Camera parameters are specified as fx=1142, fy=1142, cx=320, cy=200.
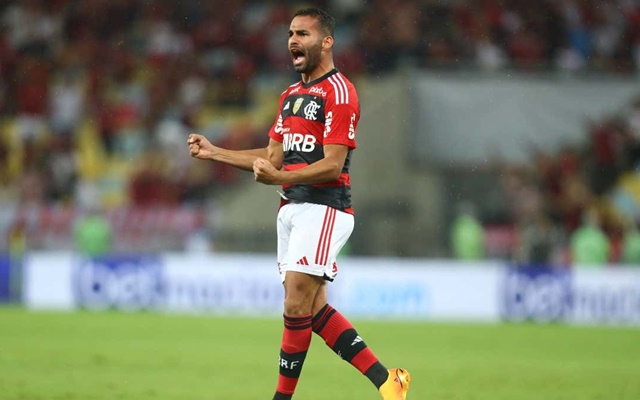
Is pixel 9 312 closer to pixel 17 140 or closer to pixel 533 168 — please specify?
pixel 17 140

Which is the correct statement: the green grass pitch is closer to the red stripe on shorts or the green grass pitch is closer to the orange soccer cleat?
the orange soccer cleat

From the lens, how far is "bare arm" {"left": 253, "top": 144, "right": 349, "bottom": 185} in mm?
6375

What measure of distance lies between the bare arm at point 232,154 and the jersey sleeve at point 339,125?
54cm

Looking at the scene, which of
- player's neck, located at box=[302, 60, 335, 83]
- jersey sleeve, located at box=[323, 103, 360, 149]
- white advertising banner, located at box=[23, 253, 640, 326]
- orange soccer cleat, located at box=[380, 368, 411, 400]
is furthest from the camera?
white advertising banner, located at box=[23, 253, 640, 326]

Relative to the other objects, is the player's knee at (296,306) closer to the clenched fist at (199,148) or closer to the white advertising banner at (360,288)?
the clenched fist at (199,148)

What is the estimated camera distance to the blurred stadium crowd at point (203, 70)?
69.4 feet

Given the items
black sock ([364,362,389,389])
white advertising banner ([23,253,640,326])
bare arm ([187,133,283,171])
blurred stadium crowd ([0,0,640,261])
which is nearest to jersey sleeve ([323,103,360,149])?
bare arm ([187,133,283,171])

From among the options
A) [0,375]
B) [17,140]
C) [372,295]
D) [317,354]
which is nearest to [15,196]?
[17,140]

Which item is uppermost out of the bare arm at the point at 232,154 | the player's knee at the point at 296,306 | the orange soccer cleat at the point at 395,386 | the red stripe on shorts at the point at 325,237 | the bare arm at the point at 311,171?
the bare arm at the point at 232,154

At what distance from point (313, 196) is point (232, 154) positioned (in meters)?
0.59

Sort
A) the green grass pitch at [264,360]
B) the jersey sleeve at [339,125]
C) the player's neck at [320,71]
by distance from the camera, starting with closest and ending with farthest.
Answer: the jersey sleeve at [339,125], the player's neck at [320,71], the green grass pitch at [264,360]

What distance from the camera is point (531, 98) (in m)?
21.2

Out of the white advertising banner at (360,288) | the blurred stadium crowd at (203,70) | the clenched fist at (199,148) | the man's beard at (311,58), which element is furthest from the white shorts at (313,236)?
the blurred stadium crowd at (203,70)

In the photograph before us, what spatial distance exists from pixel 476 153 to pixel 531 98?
5.26ft
